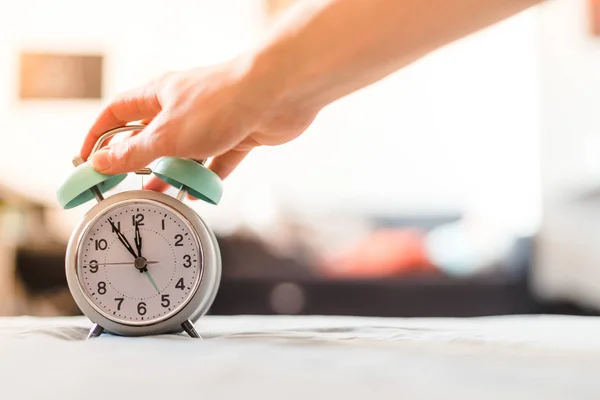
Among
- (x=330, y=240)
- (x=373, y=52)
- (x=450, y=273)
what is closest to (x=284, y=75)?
(x=373, y=52)

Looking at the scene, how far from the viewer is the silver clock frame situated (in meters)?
0.82

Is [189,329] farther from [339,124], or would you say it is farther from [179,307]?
[339,124]

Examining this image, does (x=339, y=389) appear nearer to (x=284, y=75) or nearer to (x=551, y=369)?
(x=551, y=369)

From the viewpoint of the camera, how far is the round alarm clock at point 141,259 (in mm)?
825

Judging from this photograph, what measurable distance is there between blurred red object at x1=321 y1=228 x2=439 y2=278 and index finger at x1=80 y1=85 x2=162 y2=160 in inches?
47.8

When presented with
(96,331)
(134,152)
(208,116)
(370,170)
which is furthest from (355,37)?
(370,170)

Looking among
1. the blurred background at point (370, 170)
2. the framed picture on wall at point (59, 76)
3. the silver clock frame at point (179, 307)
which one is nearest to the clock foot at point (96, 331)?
the silver clock frame at point (179, 307)

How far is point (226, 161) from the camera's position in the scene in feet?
3.40

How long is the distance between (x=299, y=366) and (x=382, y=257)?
5.08ft

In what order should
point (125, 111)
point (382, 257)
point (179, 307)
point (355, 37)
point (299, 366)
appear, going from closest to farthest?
point (299, 366) → point (355, 37) → point (179, 307) → point (125, 111) → point (382, 257)

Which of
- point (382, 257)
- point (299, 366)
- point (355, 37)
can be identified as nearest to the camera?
point (299, 366)

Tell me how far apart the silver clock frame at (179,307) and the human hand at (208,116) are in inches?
2.1

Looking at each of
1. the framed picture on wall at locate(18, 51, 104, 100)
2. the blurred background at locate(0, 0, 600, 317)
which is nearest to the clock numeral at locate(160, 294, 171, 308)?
the blurred background at locate(0, 0, 600, 317)

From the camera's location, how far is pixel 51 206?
2.12 metres
